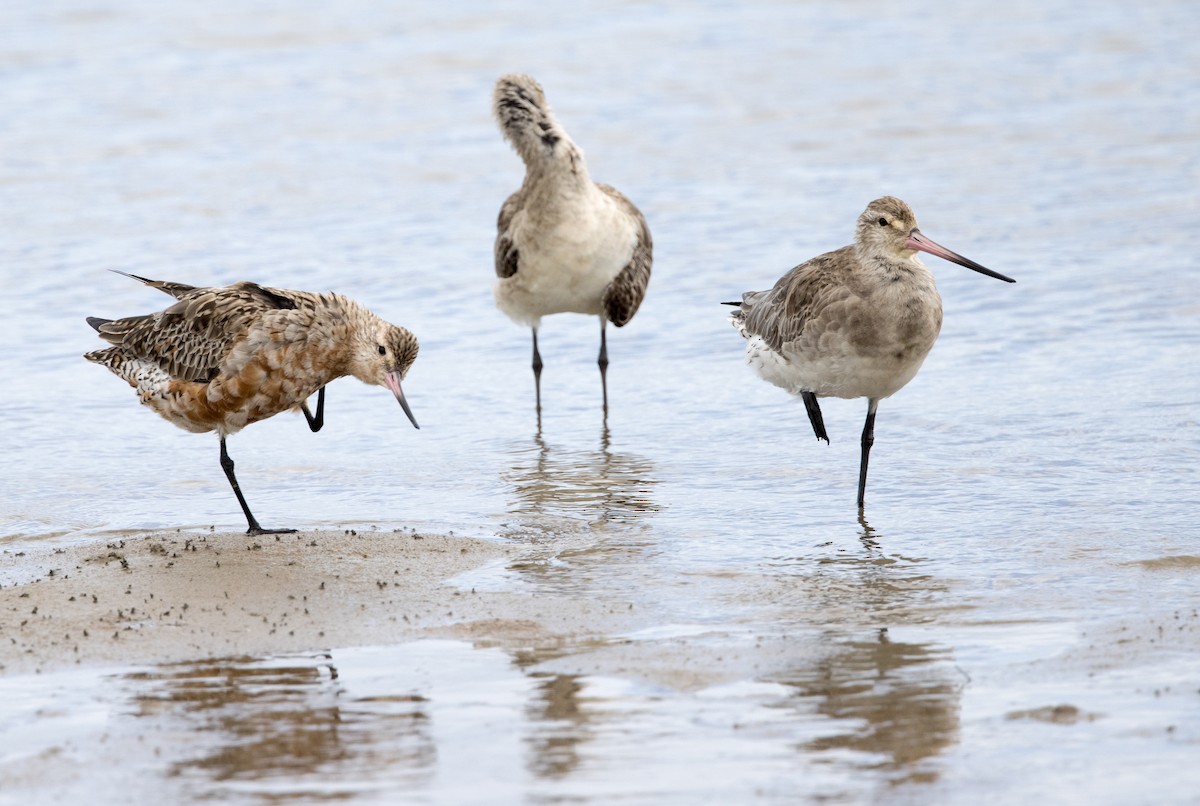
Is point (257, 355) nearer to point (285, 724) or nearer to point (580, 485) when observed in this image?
point (580, 485)

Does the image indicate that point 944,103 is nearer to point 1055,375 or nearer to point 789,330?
point 1055,375

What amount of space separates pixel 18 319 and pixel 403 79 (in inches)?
352

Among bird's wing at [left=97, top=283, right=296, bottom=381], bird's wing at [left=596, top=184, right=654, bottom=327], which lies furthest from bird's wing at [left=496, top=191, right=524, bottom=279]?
bird's wing at [left=97, top=283, right=296, bottom=381]

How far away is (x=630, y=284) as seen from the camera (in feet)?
32.9

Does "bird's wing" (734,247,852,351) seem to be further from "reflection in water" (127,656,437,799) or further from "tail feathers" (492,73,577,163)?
"reflection in water" (127,656,437,799)

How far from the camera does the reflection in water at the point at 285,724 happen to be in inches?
183

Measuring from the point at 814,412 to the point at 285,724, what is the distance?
3.63 metres

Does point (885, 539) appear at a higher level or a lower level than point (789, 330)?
lower

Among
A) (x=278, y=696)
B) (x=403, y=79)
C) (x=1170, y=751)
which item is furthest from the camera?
(x=403, y=79)

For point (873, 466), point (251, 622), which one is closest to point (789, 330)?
point (873, 466)

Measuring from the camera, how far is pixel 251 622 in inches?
231

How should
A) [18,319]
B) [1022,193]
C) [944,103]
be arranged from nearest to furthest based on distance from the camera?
[18,319] → [1022,193] → [944,103]

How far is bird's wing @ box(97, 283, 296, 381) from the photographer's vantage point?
6980 millimetres

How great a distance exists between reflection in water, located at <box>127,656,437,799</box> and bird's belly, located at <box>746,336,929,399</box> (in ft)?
9.48
